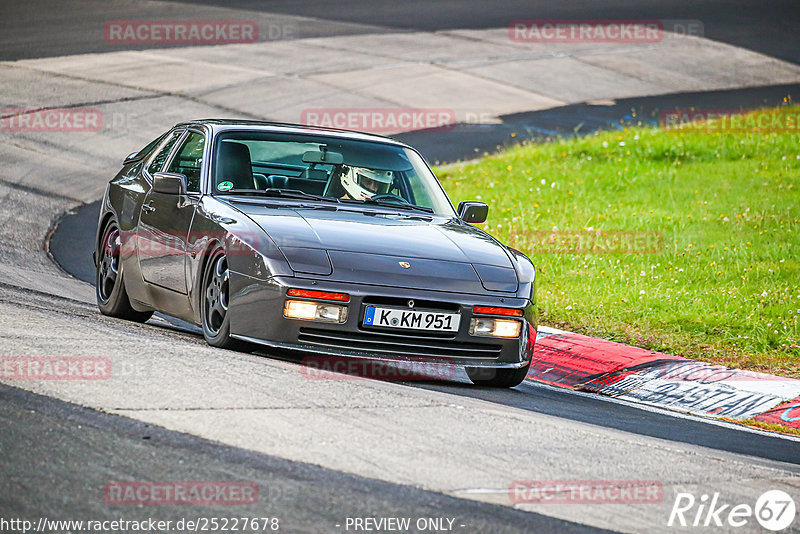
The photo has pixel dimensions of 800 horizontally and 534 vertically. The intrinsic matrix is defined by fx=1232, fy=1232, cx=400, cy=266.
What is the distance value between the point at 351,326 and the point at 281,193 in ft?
4.73

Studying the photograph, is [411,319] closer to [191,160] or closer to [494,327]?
[494,327]

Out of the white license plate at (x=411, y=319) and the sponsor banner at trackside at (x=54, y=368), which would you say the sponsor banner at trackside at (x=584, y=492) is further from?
the sponsor banner at trackside at (x=54, y=368)

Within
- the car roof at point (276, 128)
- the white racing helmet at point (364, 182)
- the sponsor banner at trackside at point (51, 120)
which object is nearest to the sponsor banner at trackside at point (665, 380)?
the white racing helmet at point (364, 182)

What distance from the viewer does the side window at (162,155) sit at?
884cm

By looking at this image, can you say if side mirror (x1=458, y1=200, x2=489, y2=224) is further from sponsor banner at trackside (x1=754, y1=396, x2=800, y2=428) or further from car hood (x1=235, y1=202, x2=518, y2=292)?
sponsor banner at trackside (x1=754, y1=396, x2=800, y2=428)

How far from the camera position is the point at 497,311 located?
7.04 metres

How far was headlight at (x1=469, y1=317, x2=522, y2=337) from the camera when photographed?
6.98m

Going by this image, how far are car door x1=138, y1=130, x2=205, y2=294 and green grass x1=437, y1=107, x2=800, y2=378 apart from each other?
11.6 ft

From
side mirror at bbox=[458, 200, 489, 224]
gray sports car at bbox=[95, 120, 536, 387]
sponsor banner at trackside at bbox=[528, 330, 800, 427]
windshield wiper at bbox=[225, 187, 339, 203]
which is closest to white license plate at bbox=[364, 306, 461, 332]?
gray sports car at bbox=[95, 120, 536, 387]

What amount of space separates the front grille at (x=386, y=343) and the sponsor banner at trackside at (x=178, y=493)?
7.56 ft

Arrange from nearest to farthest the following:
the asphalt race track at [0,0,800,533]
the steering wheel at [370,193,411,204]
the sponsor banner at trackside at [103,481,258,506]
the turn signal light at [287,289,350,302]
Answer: the sponsor banner at trackside at [103,481,258,506], the asphalt race track at [0,0,800,533], the turn signal light at [287,289,350,302], the steering wheel at [370,193,411,204]

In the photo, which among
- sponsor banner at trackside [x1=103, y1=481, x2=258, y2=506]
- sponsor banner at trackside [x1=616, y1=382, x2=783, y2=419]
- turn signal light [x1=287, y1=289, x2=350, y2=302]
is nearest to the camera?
sponsor banner at trackside [x1=103, y1=481, x2=258, y2=506]

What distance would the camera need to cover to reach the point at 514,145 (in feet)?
67.2

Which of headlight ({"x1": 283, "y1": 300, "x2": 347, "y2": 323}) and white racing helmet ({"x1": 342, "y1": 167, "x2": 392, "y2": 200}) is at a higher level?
white racing helmet ({"x1": 342, "y1": 167, "x2": 392, "y2": 200})
